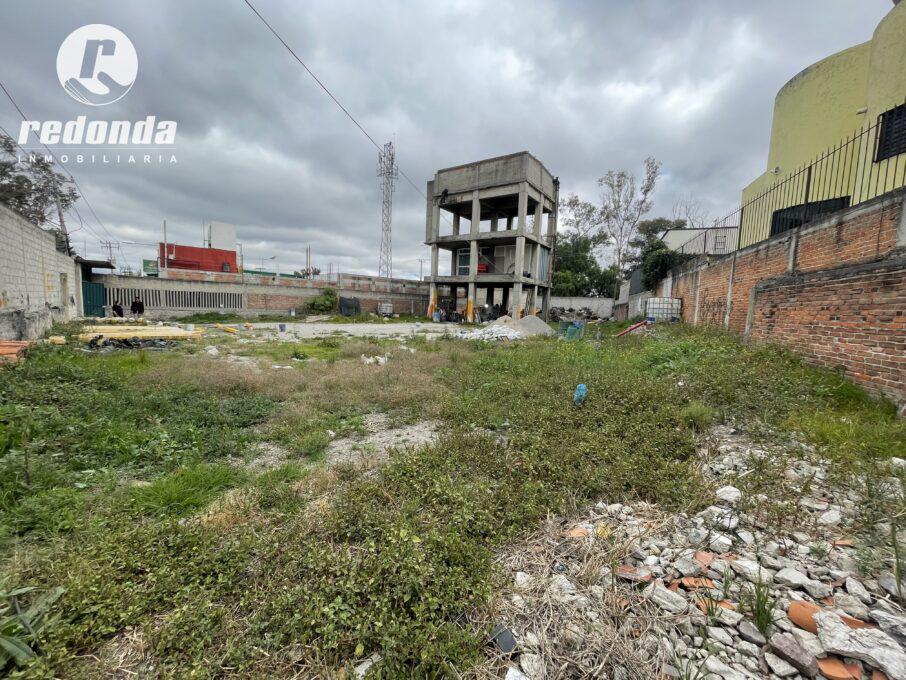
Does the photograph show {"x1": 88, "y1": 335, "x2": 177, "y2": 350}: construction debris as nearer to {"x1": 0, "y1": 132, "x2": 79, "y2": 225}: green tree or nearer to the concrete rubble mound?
the concrete rubble mound

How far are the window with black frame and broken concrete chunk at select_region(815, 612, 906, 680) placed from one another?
382 inches

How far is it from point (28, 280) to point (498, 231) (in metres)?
21.1

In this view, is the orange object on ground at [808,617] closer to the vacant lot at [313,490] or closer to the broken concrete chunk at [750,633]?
the broken concrete chunk at [750,633]

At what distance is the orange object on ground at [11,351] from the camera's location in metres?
5.39

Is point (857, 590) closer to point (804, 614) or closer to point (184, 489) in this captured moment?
point (804, 614)

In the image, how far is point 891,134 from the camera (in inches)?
279

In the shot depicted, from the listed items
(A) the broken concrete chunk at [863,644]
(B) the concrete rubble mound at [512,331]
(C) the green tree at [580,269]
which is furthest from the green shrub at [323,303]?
(A) the broken concrete chunk at [863,644]

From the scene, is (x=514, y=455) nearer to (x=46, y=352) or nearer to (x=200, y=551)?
(x=200, y=551)

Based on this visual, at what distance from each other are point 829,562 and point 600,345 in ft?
28.9

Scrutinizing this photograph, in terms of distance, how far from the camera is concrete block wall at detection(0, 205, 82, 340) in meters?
7.68

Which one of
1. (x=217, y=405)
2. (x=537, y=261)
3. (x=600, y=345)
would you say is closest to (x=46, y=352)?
(x=217, y=405)

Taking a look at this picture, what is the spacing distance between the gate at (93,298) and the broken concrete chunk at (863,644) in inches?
966

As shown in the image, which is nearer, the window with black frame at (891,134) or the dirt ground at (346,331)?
the window with black frame at (891,134)

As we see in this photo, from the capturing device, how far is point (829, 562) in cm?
202
